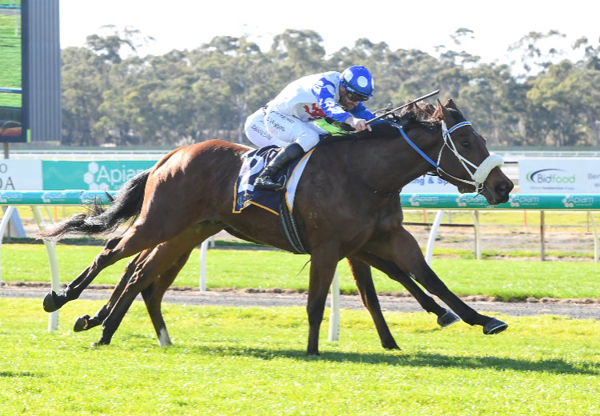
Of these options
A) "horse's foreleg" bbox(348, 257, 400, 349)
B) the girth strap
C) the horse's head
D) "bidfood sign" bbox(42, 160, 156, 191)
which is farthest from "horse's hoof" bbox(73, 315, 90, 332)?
"bidfood sign" bbox(42, 160, 156, 191)

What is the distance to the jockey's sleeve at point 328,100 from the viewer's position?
20.9ft

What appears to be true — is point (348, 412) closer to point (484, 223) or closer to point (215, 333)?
point (215, 333)

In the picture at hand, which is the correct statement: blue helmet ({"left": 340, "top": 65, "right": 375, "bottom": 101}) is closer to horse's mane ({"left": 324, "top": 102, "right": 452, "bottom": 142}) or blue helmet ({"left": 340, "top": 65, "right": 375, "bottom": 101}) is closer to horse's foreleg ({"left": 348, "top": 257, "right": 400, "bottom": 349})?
horse's mane ({"left": 324, "top": 102, "right": 452, "bottom": 142})

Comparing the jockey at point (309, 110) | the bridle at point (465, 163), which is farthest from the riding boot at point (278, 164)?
the bridle at point (465, 163)

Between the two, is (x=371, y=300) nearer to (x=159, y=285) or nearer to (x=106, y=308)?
(x=159, y=285)

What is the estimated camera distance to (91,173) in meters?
20.8

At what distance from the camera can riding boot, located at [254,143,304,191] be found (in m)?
6.56

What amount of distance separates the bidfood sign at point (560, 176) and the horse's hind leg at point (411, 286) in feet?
43.4

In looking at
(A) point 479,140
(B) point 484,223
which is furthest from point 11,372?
(B) point 484,223

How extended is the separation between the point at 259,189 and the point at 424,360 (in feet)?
5.42

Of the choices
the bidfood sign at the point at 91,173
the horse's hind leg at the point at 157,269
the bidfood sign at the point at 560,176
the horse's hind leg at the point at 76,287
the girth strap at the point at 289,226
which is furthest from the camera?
the bidfood sign at the point at 91,173

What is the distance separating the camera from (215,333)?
27.2 feet

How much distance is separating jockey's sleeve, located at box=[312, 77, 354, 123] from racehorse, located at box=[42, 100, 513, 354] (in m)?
0.33

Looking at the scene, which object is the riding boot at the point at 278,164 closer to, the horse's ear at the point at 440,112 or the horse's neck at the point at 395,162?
the horse's neck at the point at 395,162
